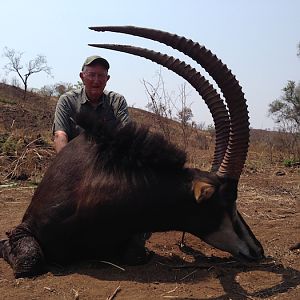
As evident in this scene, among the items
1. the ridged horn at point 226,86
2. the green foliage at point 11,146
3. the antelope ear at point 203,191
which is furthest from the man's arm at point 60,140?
the green foliage at point 11,146

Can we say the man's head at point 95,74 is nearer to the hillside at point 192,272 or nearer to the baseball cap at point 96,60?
the baseball cap at point 96,60

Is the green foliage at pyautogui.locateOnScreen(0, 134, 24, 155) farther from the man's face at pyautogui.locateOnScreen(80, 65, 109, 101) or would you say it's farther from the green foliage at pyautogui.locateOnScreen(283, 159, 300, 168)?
the green foliage at pyautogui.locateOnScreen(283, 159, 300, 168)

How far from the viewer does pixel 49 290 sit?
3.69 meters

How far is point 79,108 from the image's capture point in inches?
226

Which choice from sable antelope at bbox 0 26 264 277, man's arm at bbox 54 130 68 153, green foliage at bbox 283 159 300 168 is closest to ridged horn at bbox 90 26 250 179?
sable antelope at bbox 0 26 264 277

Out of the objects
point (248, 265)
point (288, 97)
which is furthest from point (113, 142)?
point (288, 97)

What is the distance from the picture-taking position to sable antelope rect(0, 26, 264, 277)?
13.0 ft

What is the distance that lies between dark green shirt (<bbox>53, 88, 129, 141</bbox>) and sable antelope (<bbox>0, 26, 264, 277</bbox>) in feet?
4.17

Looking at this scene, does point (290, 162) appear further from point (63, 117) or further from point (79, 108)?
point (63, 117)

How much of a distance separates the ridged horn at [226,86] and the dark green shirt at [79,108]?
1686 millimetres

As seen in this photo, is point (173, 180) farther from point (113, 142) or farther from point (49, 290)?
point (49, 290)

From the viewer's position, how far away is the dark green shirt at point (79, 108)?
5535mm

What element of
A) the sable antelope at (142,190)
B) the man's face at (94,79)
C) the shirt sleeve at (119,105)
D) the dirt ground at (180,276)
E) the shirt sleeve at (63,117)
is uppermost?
the man's face at (94,79)

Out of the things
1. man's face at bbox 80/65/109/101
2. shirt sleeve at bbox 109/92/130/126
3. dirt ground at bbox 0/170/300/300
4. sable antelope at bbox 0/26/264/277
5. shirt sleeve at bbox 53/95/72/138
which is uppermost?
man's face at bbox 80/65/109/101
